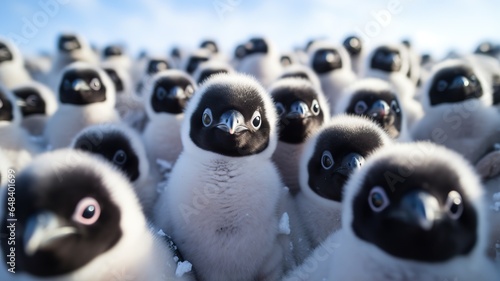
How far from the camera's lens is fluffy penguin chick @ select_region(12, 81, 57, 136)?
522 centimetres

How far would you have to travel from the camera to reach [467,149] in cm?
355

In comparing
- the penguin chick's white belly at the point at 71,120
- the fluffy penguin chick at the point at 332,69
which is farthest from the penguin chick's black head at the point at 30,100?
the fluffy penguin chick at the point at 332,69

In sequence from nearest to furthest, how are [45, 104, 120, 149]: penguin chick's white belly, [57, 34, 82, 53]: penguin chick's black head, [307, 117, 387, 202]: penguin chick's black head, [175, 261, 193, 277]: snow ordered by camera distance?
1. [175, 261, 193, 277]: snow
2. [307, 117, 387, 202]: penguin chick's black head
3. [45, 104, 120, 149]: penguin chick's white belly
4. [57, 34, 82, 53]: penguin chick's black head

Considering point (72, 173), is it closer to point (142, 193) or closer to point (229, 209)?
point (229, 209)

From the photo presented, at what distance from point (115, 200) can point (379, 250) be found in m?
1.14

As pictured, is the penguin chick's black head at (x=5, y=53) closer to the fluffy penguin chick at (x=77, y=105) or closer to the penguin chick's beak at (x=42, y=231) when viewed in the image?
the fluffy penguin chick at (x=77, y=105)

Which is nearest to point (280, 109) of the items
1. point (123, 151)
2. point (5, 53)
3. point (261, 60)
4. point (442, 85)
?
point (123, 151)

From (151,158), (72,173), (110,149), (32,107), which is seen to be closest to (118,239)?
(72,173)

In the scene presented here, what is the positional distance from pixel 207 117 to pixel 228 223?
66cm

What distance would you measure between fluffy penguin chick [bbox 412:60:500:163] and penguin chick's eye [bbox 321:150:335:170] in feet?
5.34

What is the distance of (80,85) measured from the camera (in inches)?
171

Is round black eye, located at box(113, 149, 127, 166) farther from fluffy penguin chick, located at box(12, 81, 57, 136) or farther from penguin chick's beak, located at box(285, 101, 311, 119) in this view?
fluffy penguin chick, located at box(12, 81, 57, 136)

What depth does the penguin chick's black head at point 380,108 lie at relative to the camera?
10.7 ft

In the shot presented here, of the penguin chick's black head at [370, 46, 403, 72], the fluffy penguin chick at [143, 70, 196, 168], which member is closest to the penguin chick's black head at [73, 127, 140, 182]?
the fluffy penguin chick at [143, 70, 196, 168]
